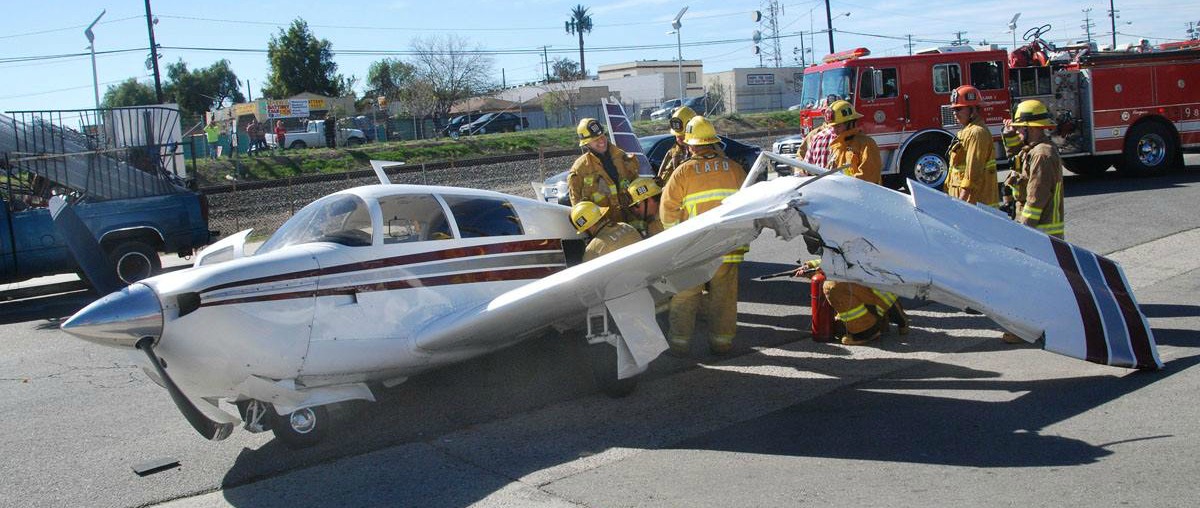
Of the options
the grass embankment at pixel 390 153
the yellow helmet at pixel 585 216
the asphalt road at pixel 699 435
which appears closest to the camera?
the asphalt road at pixel 699 435

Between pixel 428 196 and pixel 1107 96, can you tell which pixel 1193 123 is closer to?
pixel 1107 96

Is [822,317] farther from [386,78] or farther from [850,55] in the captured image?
[386,78]

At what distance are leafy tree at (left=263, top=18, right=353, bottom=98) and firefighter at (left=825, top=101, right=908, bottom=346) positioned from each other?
208 ft

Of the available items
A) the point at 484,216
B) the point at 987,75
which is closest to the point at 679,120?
the point at 484,216

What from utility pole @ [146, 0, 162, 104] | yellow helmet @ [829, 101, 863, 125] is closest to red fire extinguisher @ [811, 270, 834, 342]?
yellow helmet @ [829, 101, 863, 125]

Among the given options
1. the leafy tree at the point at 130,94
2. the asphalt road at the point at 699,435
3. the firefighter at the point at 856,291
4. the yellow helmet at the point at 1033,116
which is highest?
the leafy tree at the point at 130,94

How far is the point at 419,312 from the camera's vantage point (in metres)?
6.57

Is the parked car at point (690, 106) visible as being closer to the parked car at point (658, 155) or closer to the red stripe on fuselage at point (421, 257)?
the parked car at point (658, 155)

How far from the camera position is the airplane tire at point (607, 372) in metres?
6.91

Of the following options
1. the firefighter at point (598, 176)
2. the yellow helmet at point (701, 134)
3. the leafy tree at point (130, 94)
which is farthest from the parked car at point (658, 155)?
the leafy tree at point (130, 94)

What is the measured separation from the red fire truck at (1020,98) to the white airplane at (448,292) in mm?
11696

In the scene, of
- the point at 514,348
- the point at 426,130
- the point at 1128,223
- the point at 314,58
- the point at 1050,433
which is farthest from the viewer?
the point at 314,58

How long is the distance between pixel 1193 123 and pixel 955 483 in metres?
17.8

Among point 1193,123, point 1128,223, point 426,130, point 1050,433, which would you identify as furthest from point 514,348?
point 426,130
